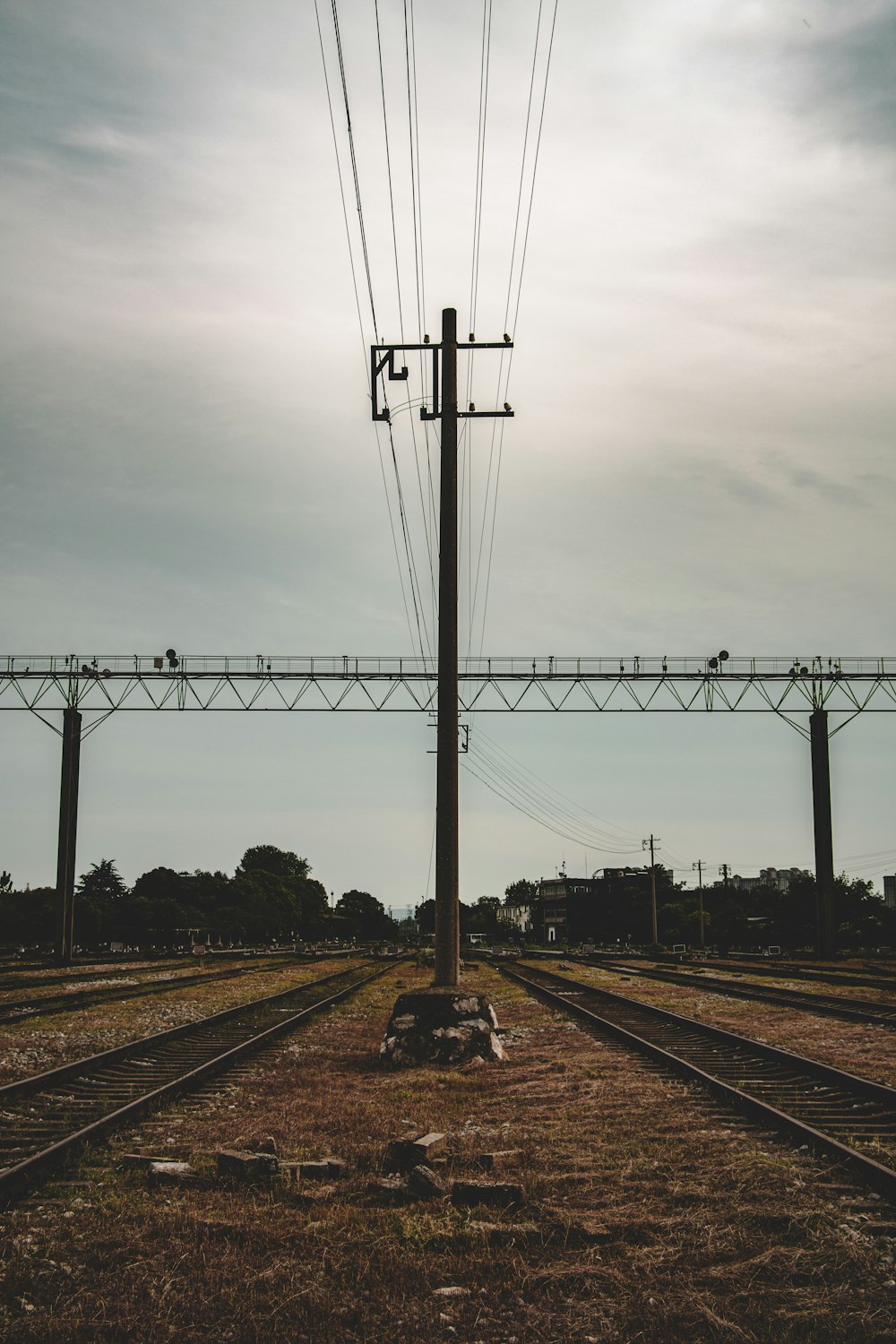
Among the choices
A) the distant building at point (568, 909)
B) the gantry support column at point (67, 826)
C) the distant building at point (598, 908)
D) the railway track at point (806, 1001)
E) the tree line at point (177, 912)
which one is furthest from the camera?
the distant building at point (568, 909)

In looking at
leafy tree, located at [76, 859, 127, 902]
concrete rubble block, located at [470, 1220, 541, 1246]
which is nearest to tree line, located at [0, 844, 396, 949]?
leafy tree, located at [76, 859, 127, 902]

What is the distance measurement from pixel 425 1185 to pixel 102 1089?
564cm

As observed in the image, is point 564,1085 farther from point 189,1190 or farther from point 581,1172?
point 189,1190

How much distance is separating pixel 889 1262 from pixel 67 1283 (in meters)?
4.17

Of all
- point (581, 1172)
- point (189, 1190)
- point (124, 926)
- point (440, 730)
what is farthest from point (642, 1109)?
point (124, 926)

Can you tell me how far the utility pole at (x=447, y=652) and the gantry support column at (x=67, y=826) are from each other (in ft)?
96.1

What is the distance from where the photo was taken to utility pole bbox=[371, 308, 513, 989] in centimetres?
1475

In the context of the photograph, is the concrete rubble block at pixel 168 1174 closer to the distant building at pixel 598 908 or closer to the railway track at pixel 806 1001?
the railway track at pixel 806 1001

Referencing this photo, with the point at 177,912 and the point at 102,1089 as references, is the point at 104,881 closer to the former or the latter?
the point at 177,912

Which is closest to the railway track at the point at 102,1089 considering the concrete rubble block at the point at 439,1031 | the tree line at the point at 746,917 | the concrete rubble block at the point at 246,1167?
the concrete rubble block at the point at 246,1167

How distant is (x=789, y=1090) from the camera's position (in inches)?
429

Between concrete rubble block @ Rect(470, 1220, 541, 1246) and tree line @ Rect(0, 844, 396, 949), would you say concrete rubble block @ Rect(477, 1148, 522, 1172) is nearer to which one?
concrete rubble block @ Rect(470, 1220, 541, 1246)

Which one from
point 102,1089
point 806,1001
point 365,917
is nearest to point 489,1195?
point 102,1089

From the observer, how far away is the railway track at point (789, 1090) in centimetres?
792
